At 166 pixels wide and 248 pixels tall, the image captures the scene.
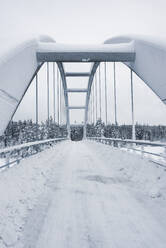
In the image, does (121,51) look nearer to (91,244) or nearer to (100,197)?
(100,197)

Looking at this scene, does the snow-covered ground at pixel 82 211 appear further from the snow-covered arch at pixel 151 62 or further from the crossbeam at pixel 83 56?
the crossbeam at pixel 83 56

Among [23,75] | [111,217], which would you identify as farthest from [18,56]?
[111,217]

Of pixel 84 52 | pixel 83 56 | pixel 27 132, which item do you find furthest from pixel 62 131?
pixel 84 52

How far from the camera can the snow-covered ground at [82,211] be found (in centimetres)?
280

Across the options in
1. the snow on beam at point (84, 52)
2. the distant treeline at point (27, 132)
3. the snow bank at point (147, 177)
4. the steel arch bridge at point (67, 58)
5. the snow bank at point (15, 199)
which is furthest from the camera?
the distant treeline at point (27, 132)

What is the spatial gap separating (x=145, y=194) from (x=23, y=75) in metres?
8.95

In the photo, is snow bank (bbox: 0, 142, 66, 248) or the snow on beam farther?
the snow on beam

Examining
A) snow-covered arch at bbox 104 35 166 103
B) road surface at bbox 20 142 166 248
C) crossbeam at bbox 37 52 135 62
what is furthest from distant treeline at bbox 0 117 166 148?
road surface at bbox 20 142 166 248

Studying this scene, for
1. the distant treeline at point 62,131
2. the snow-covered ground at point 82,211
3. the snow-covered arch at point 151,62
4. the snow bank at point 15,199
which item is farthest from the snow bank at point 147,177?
the distant treeline at point 62,131

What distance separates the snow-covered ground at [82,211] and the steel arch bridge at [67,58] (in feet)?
15.6

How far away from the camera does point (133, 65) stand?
13930 mm

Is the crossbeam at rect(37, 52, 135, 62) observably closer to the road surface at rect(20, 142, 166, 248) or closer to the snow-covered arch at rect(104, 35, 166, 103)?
the snow-covered arch at rect(104, 35, 166, 103)

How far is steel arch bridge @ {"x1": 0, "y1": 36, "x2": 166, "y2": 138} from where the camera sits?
9794mm

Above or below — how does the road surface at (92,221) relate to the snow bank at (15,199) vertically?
below
